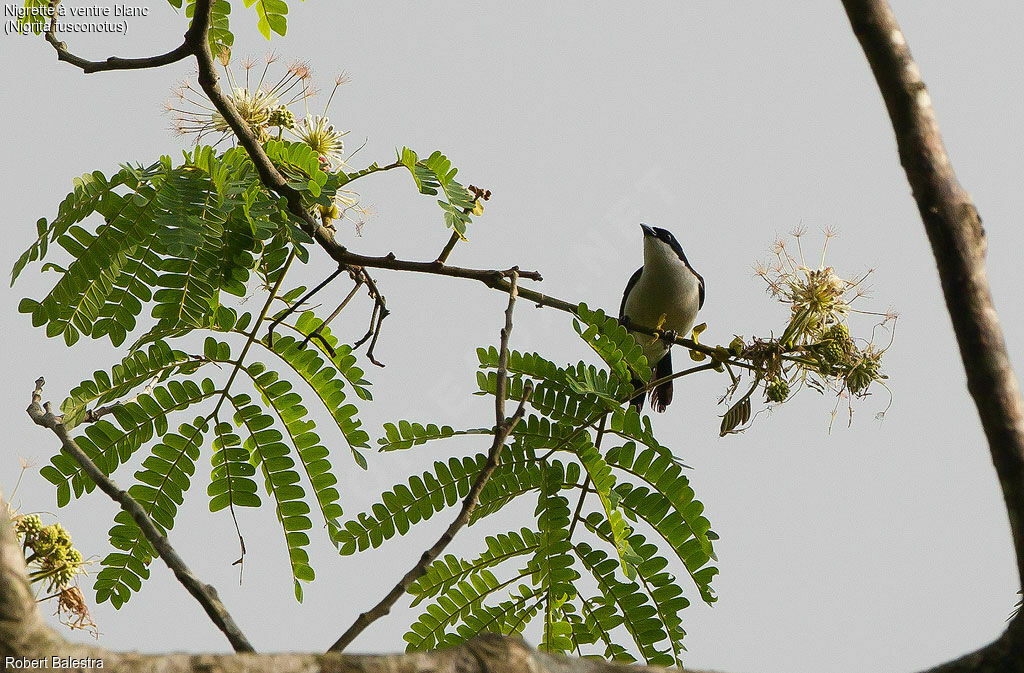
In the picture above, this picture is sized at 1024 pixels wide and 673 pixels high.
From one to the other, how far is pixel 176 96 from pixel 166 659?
2931 millimetres

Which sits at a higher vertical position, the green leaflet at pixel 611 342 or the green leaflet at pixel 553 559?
the green leaflet at pixel 611 342

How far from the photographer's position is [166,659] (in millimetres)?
1359

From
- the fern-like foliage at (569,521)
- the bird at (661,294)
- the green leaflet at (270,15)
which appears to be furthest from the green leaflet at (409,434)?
the bird at (661,294)

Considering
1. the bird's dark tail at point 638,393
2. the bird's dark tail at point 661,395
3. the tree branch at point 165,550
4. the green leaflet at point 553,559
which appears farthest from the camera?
the bird's dark tail at point 661,395

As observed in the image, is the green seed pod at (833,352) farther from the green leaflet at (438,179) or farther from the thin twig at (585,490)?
the green leaflet at (438,179)

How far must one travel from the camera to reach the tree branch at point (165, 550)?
2293mm

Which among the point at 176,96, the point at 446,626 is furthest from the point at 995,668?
the point at 176,96

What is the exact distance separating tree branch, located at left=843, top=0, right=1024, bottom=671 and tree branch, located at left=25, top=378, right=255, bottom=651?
5.31ft

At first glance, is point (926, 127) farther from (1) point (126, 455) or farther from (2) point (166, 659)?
(1) point (126, 455)

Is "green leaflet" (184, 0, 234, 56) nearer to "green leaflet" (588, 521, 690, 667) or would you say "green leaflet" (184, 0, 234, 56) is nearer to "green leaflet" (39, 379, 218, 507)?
"green leaflet" (39, 379, 218, 507)

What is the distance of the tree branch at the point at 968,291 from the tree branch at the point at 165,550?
1.62 m

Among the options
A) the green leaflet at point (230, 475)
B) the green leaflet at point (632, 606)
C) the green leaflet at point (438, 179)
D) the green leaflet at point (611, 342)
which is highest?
the green leaflet at point (438, 179)

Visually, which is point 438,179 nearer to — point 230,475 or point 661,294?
point 230,475

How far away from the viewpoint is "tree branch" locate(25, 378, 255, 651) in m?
2.29
